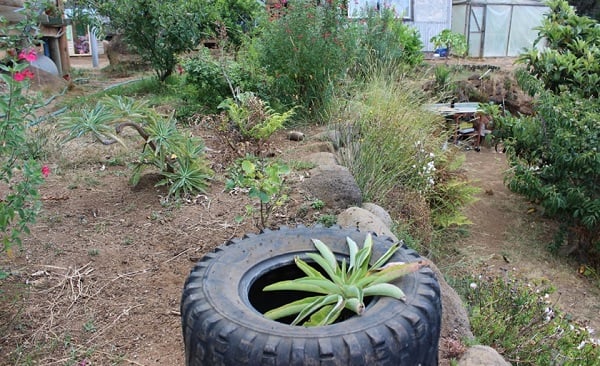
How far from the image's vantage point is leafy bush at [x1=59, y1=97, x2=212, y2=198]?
3.58m

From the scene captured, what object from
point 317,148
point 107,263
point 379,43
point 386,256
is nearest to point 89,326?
point 107,263

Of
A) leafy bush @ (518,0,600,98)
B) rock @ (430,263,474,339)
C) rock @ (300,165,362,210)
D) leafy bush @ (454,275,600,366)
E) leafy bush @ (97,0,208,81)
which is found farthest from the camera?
leafy bush @ (97,0,208,81)

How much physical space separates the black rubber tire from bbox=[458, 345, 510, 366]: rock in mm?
509

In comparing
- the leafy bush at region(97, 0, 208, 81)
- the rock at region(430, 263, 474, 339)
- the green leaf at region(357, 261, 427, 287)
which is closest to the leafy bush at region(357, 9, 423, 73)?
the leafy bush at region(97, 0, 208, 81)

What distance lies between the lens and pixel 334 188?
12.4ft

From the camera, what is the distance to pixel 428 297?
6.01ft

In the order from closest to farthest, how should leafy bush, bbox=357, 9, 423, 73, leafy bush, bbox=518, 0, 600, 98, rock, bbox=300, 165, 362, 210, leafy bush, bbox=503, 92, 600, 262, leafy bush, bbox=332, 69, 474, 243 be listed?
1. rock, bbox=300, 165, 362, 210
2. leafy bush, bbox=332, 69, 474, 243
3. leafy bush, bbox=503, 92, 600, 262
4. leafy bush, bbox=518, 0, 600, 98
5. leafy bush, bbox=357, 9, 423, 73

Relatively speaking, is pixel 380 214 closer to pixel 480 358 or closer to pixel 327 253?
pixel 480 358

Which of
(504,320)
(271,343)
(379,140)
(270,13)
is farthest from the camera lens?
(270,13)

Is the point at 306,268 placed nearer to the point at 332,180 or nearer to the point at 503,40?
the point at 332,180

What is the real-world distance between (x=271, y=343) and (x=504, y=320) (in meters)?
2.07

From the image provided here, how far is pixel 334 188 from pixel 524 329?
4.97ft

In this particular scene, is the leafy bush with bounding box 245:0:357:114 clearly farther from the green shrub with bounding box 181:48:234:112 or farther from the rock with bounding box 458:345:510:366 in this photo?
the rock with bounding box 458:345:510:366

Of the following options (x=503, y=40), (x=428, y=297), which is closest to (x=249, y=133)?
(x=428, y=297)
